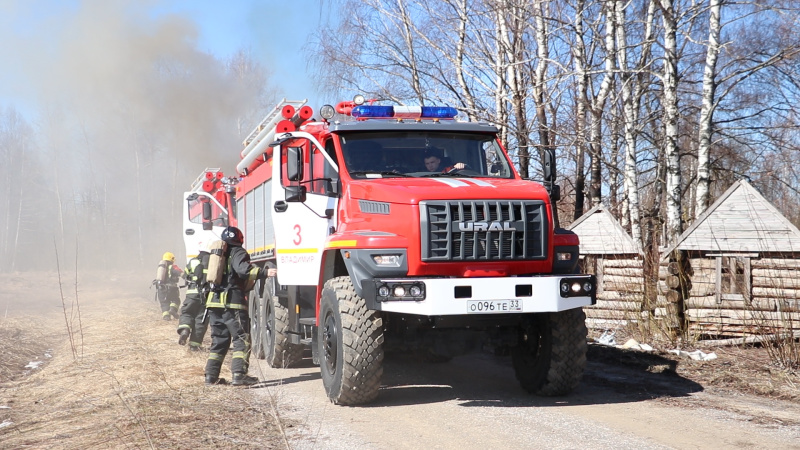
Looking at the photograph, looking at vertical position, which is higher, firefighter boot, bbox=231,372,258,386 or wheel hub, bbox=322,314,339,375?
wheel hub, bbox=322,314,339,375

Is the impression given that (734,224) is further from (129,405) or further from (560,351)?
(129,405)

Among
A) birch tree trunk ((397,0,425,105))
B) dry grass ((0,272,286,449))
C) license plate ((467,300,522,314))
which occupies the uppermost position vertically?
birch tree trunk ((397,0,425,105))

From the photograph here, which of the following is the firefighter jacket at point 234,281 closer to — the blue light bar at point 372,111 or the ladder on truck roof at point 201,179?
the blue light bar at point 372,111

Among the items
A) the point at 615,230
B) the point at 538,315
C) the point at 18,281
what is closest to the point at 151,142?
the point at 18,281

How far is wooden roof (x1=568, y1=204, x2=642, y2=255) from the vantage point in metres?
13.1

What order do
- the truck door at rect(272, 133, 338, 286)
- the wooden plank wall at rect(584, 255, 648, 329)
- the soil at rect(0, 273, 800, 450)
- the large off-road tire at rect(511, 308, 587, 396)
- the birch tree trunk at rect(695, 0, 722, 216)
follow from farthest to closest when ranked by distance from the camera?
1. the birch tree trunk at rect(695, 0, 722, 216)
2. the wooden plank wall at rect(584, 255, 648, 329)
3. the truck door at rect(272, 133, 338, 286)
4. the large off-road tire at rect(511, 308, 587, 396)
5. the soil at rect(0, 273, 800, 450)

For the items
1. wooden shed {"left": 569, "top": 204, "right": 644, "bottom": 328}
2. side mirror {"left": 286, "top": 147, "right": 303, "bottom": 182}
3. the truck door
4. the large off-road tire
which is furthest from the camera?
wooden shed {"left": 569, "top": 204, "right": 644, "bottom": 328}

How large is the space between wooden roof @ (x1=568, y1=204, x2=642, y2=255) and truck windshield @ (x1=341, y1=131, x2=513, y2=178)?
5.26 m

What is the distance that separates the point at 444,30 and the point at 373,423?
1210cm

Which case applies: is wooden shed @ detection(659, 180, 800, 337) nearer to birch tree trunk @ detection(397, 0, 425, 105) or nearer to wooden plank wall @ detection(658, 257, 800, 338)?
wooden plank wall @ detection(658, 257, 800, 338)

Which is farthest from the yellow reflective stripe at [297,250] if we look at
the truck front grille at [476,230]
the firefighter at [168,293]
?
the firefighter at [168,293]

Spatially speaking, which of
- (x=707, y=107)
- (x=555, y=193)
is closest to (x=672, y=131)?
(x=707, y=107)

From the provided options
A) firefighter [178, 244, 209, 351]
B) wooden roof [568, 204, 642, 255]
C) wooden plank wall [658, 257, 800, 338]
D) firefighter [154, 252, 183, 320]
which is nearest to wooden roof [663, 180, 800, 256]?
wooden plank wall [658, 257, 800, 338]

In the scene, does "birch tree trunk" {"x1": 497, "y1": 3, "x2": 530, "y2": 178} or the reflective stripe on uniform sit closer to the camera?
the reflective stripe on uniform
